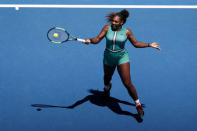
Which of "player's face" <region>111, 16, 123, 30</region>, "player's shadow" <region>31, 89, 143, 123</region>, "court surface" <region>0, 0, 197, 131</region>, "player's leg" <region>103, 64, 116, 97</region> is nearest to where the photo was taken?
"player's face" <region>111, 16, 123, 30</region>

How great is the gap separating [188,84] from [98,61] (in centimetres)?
212

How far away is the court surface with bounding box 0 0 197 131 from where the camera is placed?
485cm

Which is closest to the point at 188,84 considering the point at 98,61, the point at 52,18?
the point at 98,61

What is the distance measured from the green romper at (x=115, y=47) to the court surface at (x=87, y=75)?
1.10m

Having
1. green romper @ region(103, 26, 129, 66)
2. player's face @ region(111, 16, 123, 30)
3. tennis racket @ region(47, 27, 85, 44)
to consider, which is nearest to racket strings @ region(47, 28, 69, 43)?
Result: tennis racket @ region(47, 27, 85, 44)

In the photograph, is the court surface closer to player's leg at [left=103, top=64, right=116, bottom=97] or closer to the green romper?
player's leg at [left=103, top=64, right=116, bottom=97]

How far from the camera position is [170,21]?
7379 millimetres

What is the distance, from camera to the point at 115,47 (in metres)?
4.34

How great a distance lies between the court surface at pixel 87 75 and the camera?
191 inches

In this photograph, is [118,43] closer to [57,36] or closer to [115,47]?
[115,47]

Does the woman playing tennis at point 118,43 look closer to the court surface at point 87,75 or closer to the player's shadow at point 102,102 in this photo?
Result: the player's shadow at point 102,102

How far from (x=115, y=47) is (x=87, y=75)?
165 cm

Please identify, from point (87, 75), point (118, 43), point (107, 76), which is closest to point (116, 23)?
point (118, 43)

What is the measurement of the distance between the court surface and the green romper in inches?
43.4
